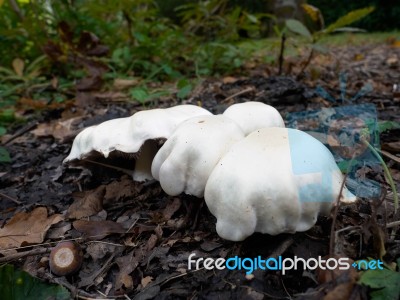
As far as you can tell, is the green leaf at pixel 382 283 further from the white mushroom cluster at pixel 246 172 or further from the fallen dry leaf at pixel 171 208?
the fallen dry leaf at pixel 171 208

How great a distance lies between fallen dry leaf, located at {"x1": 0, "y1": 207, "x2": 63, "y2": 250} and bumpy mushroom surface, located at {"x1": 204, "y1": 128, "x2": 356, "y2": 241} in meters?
0.99

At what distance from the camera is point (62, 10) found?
4.78m

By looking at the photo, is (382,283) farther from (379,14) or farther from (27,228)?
(379,14)

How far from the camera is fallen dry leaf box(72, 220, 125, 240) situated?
5.76 ft

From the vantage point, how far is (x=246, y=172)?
1.33 m

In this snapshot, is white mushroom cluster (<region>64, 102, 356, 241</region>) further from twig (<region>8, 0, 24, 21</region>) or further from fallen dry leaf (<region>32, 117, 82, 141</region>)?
twig (<region>8, 0, 24, 21</region>)

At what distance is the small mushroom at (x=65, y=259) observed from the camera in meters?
1.53

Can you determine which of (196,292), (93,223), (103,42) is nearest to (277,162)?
(196,292)

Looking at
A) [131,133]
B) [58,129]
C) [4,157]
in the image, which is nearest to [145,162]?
[131,133]

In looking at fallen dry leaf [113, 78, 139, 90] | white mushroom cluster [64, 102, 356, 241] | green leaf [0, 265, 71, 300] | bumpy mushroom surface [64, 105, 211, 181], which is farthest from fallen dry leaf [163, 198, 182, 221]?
fallen dry leaf [113, 78, 139, 90]

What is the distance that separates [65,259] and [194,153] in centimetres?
74

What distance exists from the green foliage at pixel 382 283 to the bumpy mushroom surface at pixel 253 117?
3.09 ft

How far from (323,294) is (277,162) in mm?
478

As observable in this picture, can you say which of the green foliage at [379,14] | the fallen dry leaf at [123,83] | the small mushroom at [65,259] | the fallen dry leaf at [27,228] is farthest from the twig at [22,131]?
the green foliage at [379,14]
